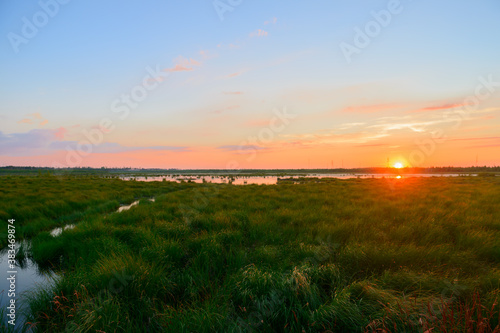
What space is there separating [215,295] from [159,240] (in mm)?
3167

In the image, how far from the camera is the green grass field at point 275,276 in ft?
10.4

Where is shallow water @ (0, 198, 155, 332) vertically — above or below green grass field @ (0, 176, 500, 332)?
below

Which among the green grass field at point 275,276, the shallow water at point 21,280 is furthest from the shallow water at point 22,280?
the green grass field at point 275,276

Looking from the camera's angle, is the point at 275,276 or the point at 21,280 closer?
the point at 275,276

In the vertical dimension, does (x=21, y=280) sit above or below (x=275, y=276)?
below

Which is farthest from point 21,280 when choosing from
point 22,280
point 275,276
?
point 275,276

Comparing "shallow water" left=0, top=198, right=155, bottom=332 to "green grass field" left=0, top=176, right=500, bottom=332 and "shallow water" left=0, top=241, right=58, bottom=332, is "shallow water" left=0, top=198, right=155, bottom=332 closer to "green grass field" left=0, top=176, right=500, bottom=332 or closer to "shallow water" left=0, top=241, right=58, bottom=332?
"shallow water" left=0, top=241, right=58, bottom=332

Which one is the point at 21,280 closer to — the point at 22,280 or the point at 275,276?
the point at 22,280

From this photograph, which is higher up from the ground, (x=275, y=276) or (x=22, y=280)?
(x=275, y=276)

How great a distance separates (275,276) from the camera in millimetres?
4406

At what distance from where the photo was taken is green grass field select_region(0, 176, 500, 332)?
3.16 m

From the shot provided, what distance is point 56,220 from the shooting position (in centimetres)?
1096

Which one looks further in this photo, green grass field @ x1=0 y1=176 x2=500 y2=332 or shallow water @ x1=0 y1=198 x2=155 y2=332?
shallow water @ x1=0 y1=198 x2=155 y2=332

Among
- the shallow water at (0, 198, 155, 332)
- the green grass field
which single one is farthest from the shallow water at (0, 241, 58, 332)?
the green grass field
